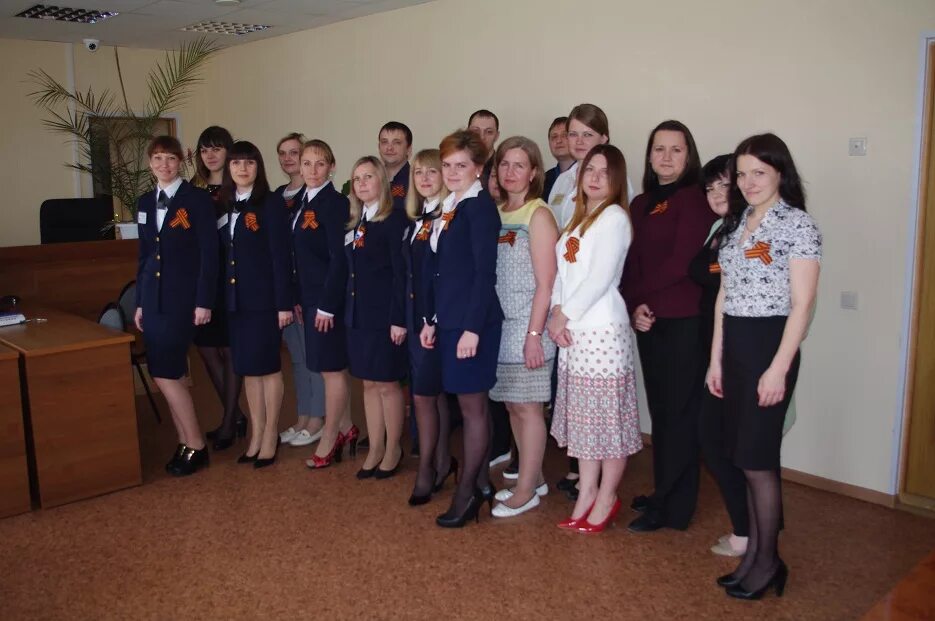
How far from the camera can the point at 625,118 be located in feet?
15.1

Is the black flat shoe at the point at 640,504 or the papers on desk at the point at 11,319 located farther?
the papers on desk at the point at 11,319

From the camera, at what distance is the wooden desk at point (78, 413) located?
3723 millimetres

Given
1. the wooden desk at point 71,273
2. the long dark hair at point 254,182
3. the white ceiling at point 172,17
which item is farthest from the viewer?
the white ceiling at point 172,17

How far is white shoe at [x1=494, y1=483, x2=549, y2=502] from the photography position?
3691 millimetres

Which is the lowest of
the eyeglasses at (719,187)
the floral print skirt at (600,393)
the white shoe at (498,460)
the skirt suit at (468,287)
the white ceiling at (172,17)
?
the white shoe at (498,460)

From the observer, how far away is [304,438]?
4.61m

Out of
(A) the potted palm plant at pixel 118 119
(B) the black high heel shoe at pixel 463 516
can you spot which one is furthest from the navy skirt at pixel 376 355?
(A) the potted palm plant at pixel 118 119

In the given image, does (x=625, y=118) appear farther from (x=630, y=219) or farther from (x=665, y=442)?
(x=665, y=442)

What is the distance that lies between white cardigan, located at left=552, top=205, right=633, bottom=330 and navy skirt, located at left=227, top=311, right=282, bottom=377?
1.66 meters

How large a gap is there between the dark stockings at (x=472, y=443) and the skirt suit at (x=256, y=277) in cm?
125

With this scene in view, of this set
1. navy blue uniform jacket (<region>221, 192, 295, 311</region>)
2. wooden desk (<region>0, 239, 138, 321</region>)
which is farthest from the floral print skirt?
wooden desk (<region>0, 239, 138, 321</region>)

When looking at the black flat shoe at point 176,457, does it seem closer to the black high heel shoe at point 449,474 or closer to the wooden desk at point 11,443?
the wooden desk at point 11,443

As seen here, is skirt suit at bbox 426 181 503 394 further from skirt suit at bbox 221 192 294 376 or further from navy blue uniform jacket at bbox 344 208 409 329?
skirt suit at bbox 221 192 294 376

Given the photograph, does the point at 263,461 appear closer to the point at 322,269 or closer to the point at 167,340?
the point at 167,340
